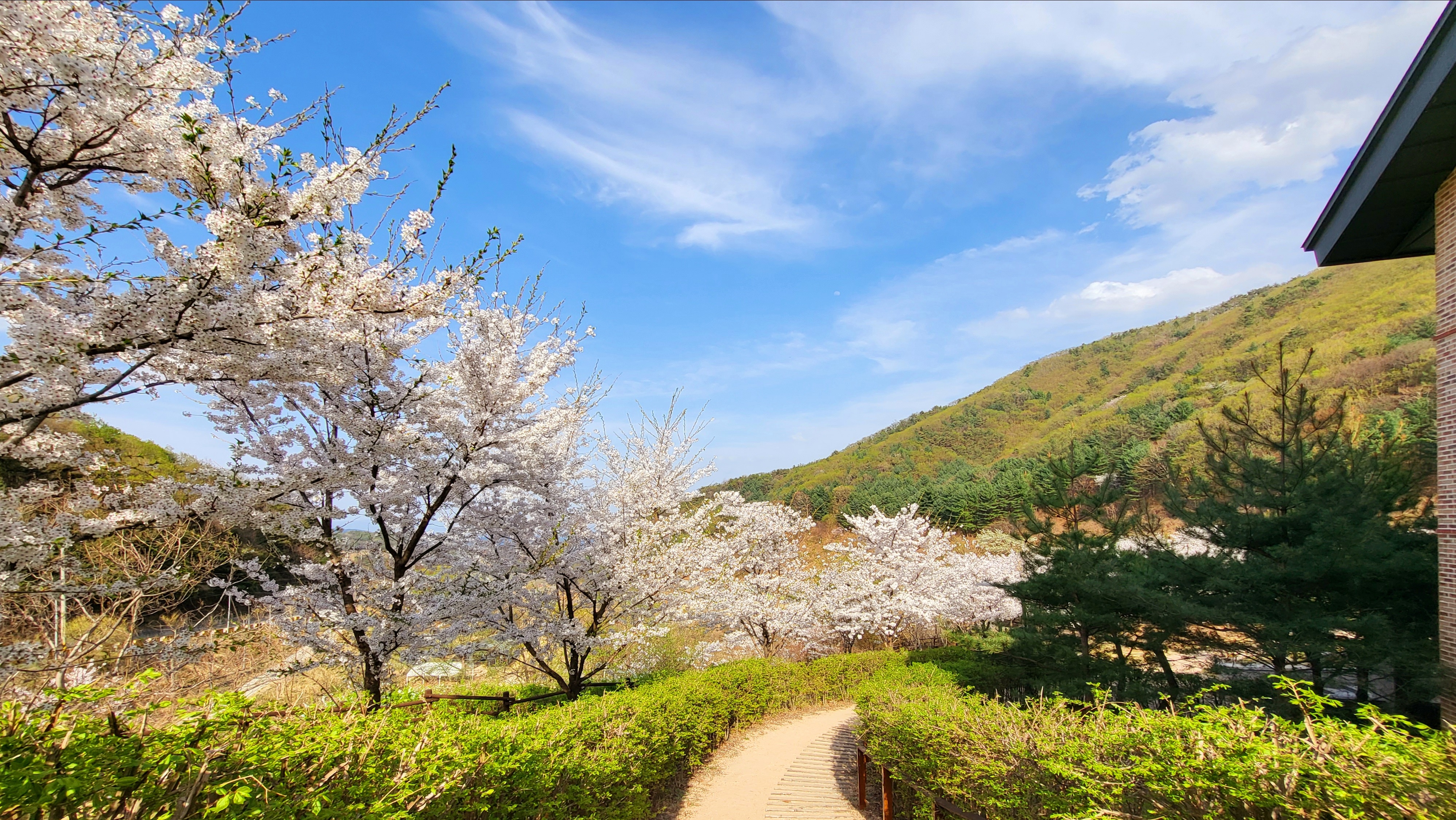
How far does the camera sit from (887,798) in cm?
657

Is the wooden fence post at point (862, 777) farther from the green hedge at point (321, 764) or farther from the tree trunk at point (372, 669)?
the tree trunk at point (372, 669)

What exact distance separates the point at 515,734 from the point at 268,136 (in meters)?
4.59

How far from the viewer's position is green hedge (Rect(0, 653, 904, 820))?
1.92 meters

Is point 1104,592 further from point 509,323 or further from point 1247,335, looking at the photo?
point 1247,335

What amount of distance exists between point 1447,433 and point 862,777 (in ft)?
25.0

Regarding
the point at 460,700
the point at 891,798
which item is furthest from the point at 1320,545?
the point at 460,700

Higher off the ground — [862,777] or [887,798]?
[887,798]

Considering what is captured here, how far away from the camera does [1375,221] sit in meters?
7.68

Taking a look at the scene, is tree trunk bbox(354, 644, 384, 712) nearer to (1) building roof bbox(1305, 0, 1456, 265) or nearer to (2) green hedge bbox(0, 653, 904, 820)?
(2) green hedge bbox(0, 653, 904, 820)

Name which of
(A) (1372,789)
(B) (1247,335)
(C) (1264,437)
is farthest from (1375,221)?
(B) (1247,335)

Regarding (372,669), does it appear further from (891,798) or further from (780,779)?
(891,798)

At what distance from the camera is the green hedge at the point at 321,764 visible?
1916 mm

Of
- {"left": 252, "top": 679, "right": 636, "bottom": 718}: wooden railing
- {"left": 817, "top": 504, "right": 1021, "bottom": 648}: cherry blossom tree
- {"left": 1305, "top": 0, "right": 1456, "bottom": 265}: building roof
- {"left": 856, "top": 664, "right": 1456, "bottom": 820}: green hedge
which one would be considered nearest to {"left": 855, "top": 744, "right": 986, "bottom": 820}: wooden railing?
{"left": 856, "top": 664, "right": 1456, "bottom": 820}: green hedge

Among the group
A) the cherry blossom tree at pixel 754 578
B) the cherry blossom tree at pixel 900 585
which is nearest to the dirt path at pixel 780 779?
the cherry blossom tree at pixel 754 578
